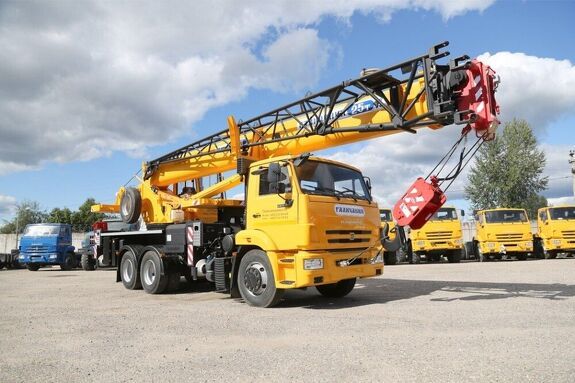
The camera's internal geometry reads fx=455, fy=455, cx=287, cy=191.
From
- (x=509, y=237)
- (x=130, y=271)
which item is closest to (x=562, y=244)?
(x=509, y=237)

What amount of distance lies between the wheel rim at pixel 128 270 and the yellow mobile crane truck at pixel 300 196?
0.48 ft

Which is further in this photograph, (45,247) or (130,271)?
(45,247)

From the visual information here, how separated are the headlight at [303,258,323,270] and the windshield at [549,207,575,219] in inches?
682

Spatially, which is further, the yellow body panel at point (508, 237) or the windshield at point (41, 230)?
the windshield at point (41, 230)

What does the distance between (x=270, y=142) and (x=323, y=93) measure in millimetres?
1562

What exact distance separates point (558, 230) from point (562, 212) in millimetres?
906

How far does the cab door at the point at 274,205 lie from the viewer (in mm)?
7691

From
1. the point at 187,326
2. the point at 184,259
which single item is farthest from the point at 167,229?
the point at 187,326

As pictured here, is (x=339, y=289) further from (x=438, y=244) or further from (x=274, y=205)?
(x=438, y=244)

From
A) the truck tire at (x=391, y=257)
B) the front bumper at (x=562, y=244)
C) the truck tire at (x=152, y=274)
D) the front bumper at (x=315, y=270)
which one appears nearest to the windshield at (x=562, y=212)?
the front bumper at (x=562, y=244)

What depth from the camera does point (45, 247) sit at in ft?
71.5

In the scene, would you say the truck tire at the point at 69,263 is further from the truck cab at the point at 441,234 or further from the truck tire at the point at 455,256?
the truck tire at the point at 455,256

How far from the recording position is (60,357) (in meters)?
4.89

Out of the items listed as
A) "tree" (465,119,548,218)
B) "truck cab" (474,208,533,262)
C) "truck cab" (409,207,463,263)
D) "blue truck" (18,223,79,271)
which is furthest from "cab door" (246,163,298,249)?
"tree" (465,119,548,218)
